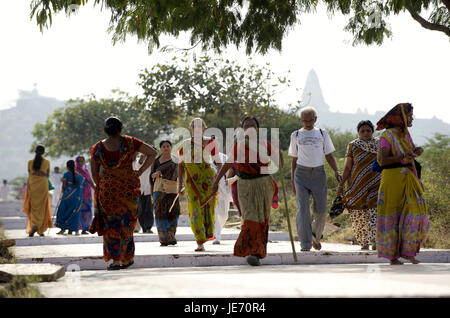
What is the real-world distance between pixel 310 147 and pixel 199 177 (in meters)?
1.88

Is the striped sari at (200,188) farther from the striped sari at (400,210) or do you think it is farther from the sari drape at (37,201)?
the sari drape at (37,201)

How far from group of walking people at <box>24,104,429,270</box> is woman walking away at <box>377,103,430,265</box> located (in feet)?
0.04

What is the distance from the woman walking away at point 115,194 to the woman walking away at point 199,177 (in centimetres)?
269

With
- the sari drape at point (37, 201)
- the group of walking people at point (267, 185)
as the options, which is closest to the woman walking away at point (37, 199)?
the sari drape at point (37, 201)

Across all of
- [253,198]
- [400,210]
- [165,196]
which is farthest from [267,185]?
[165,196]

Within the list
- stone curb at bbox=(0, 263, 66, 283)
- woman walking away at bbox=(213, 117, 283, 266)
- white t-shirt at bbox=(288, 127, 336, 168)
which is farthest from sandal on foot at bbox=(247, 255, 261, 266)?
stone curb at bbox=(0, 263, 66, 283)

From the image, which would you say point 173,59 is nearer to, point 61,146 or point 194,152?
point 194,152

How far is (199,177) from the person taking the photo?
38.0ft

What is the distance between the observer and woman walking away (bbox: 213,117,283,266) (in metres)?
9.14

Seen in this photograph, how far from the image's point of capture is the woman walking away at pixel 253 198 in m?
9.14

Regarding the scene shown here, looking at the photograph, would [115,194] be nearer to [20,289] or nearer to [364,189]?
[20,289]

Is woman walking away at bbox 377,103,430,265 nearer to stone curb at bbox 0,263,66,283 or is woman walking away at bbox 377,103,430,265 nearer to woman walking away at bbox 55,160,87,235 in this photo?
stone curb at bbox 0,263,66,283

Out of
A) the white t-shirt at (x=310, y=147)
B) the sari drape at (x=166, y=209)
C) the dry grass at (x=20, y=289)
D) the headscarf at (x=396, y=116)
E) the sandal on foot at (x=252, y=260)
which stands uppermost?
the headscarf at (x=396, y=116)

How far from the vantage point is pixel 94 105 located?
55.1 m
